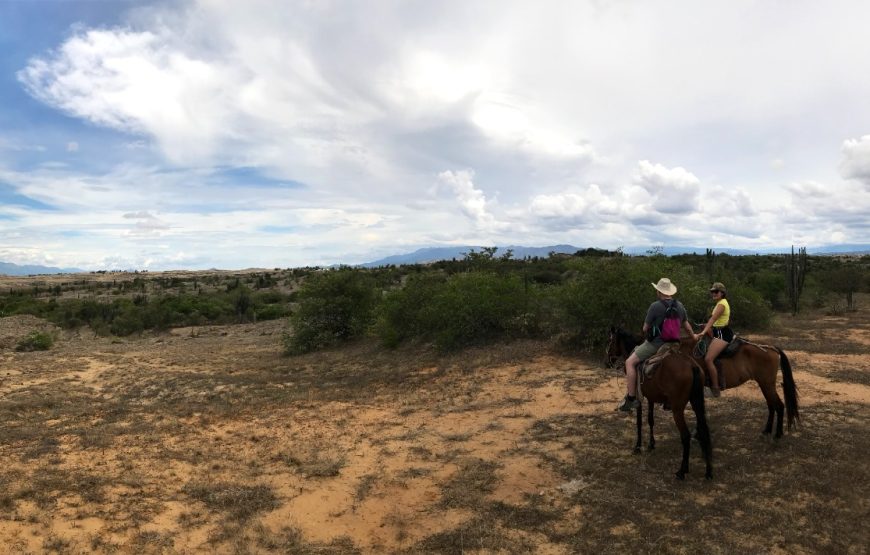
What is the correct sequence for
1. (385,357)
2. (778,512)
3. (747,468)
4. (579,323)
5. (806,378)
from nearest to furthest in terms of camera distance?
(778,512), (747,468), (806,378), (579,323), (385,357)

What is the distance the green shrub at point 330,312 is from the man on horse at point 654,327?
16859 mm

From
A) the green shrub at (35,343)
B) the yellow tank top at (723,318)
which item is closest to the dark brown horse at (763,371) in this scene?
the yellow tank top at (723,318)

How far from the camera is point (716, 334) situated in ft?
27.1

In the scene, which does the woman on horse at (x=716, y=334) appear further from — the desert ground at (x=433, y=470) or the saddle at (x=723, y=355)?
the desert ground at (x=433, y=470)

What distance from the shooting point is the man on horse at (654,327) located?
23.3 feet

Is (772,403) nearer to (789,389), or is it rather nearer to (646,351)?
(789,389)

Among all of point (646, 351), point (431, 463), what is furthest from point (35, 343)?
point (646, 351)

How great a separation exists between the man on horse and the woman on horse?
49 cm

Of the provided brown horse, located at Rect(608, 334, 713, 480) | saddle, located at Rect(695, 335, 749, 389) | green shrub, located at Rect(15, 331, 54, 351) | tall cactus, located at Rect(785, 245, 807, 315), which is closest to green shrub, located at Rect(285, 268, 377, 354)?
green shrub, located at Rect(15, 331, 54, 351)

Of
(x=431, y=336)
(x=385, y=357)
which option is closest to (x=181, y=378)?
(x=385, y=357)

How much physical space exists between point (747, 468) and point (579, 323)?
29.9 feet

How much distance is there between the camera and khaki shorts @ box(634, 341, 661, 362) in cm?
730

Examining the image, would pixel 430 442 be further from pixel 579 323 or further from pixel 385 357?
pixel 385 357

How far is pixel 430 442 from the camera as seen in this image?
29.5 ft
